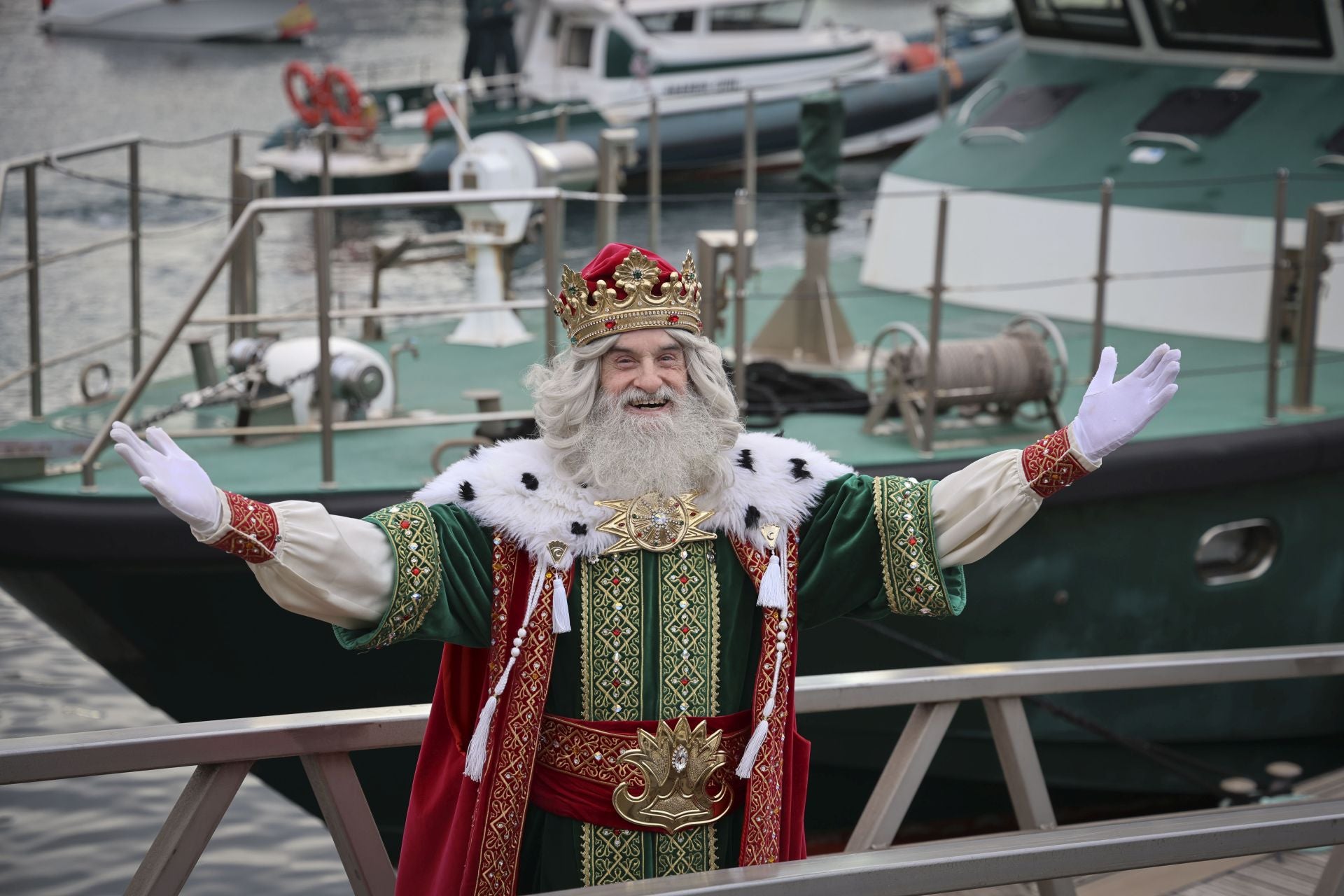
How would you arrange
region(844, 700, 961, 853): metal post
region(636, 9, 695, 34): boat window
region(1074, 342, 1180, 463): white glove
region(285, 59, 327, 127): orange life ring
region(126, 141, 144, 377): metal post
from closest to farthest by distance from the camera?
region(1074, 342, 1180, 463): white glove, region(844, 700, 961, 853): metal post, region(126, 141, 144, 377): metal post, region(285, 59, 327, 127): orange life ring, region(636, 9, 695, 34): boat window

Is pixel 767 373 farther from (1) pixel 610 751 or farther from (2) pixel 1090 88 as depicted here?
(1) pixel 610 751

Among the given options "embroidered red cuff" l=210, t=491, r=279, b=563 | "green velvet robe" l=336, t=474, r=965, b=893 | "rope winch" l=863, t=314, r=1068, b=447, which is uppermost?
"embroidered red cuff" l=210, t=491, r=279, b=563

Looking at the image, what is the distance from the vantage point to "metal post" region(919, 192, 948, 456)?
5160mm

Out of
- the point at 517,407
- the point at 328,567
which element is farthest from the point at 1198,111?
the point at 328,567

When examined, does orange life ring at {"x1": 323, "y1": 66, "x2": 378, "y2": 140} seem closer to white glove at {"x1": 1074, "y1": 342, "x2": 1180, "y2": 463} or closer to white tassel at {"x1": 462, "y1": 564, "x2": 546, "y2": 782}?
white tassel at {"x1": 462, "y1": 564, "x2": 546, "y2": 782}

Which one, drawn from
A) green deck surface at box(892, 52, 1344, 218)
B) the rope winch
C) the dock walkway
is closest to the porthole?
the rope winch

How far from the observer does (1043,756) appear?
5.77m

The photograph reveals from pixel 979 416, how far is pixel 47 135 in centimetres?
1365

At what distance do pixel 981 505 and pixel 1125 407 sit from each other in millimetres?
242

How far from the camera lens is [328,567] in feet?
7.25

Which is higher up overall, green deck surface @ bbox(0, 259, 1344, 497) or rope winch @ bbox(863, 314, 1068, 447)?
rope winch @ bbox(863, 314, 1068, 447)

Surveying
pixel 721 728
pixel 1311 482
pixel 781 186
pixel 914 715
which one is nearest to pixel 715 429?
pixel 721 728

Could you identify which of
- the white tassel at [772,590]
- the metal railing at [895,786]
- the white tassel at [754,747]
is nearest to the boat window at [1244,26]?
the metal railing at [895,786]

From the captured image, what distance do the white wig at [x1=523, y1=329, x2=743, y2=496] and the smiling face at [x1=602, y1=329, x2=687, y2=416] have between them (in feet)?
0.05
